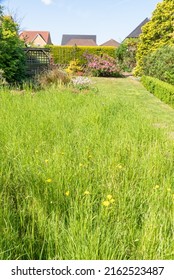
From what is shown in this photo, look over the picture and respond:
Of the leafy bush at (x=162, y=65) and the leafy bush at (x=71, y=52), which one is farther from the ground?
the leafy bush at (x=71, y=52)

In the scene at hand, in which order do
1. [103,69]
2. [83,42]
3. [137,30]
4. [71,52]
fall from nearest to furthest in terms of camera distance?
[103,69] < [71,52] < [137,30] < [83,42]

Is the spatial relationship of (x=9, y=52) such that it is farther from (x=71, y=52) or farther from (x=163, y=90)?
(x=71, y=52)

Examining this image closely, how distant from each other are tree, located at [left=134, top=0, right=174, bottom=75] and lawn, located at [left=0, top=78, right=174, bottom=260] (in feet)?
47.1

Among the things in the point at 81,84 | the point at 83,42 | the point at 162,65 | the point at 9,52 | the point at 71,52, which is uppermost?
the point at 83,42

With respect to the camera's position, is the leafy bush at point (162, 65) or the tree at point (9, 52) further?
the leafy bush at point (162, 65)

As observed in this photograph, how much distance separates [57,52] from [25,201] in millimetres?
22590

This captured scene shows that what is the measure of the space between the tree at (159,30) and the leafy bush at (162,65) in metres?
2.33

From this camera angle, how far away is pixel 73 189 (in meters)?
2.22

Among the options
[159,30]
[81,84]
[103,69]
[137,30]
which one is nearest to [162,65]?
[81,84]

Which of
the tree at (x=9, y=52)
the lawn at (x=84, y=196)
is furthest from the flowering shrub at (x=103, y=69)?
the lawn at (x=84, y=196)

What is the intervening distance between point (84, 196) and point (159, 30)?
16.6 m

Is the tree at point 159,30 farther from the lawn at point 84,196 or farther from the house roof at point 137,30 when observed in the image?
the house roof at point 137,30

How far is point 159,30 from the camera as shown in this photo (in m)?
16.4

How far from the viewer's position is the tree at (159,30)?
16031mm
